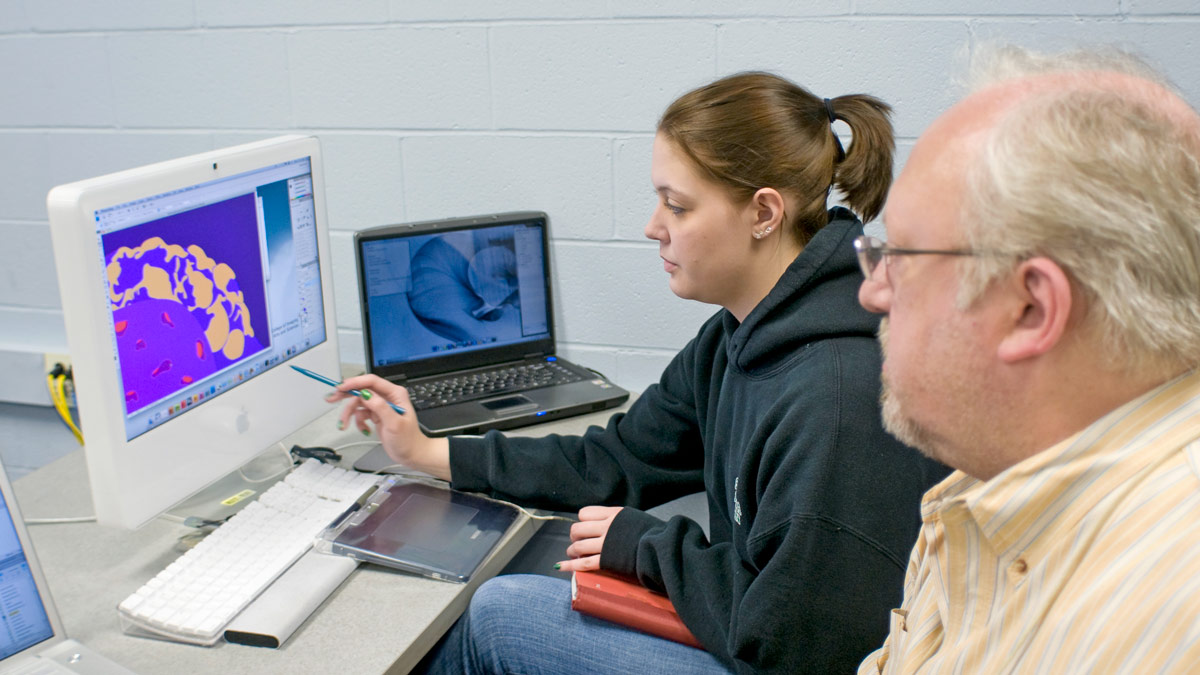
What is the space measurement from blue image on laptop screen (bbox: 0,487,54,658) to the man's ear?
906 millimetres

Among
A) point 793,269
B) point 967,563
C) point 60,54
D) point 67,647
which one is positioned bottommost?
point 67,647

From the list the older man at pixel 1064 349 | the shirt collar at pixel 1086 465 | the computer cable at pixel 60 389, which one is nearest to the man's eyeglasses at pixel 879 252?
the older man at pixel 1064 349

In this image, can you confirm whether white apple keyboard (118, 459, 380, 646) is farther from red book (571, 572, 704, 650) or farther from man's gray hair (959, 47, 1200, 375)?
man's gray hair (959, 47, 1200, 375)

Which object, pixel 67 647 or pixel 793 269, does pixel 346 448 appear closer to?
pixel 67 647

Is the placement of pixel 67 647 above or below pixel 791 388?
below

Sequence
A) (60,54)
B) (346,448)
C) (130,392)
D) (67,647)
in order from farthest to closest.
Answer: (60,54) → (346,448) → (130,392) → (67,647)

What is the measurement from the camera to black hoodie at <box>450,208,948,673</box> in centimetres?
98

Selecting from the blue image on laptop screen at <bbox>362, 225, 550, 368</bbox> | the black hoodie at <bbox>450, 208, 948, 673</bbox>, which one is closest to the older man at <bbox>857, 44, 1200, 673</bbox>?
the black hoodie at <bbox>450, 208, 948, 673</bbox>

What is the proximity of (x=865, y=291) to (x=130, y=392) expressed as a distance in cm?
80

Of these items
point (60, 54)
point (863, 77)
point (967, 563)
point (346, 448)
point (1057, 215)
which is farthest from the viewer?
point (60, 54)

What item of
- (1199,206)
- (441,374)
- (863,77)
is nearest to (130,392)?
(441,374)

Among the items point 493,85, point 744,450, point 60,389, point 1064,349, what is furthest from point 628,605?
point 60,389

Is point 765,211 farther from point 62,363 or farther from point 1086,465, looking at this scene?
point 62,363

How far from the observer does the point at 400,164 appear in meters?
1.96
